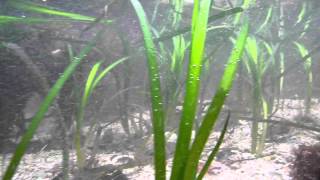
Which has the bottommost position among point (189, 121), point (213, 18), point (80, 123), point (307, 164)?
point (307, 164)

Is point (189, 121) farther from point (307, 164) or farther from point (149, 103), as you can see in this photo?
point (149, 103)

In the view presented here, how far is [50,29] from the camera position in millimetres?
4301

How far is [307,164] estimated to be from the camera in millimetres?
2074

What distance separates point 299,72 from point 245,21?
175 inches

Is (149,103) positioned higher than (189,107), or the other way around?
(189,107)

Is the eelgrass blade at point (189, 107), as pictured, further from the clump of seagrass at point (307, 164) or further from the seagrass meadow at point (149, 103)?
the clump of seagrass at point (307, 164)

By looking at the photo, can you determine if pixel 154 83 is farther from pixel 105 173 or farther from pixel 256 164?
pixel 256 164

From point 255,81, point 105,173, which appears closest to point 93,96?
point 105,173

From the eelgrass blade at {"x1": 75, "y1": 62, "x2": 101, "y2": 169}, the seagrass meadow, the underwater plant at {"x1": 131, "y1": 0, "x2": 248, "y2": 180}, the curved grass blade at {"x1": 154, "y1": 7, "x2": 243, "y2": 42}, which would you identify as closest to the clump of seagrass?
the seagrass meadow

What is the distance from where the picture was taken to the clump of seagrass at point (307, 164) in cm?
201

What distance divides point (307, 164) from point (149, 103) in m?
1.91

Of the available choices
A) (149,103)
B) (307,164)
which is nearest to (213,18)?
(149,103)

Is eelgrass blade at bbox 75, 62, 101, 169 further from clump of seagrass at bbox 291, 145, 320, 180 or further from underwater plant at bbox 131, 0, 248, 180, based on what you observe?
clump of seagrass at bbox 291, 145, 320, 180

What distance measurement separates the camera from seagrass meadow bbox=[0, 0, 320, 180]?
5.73 feet
